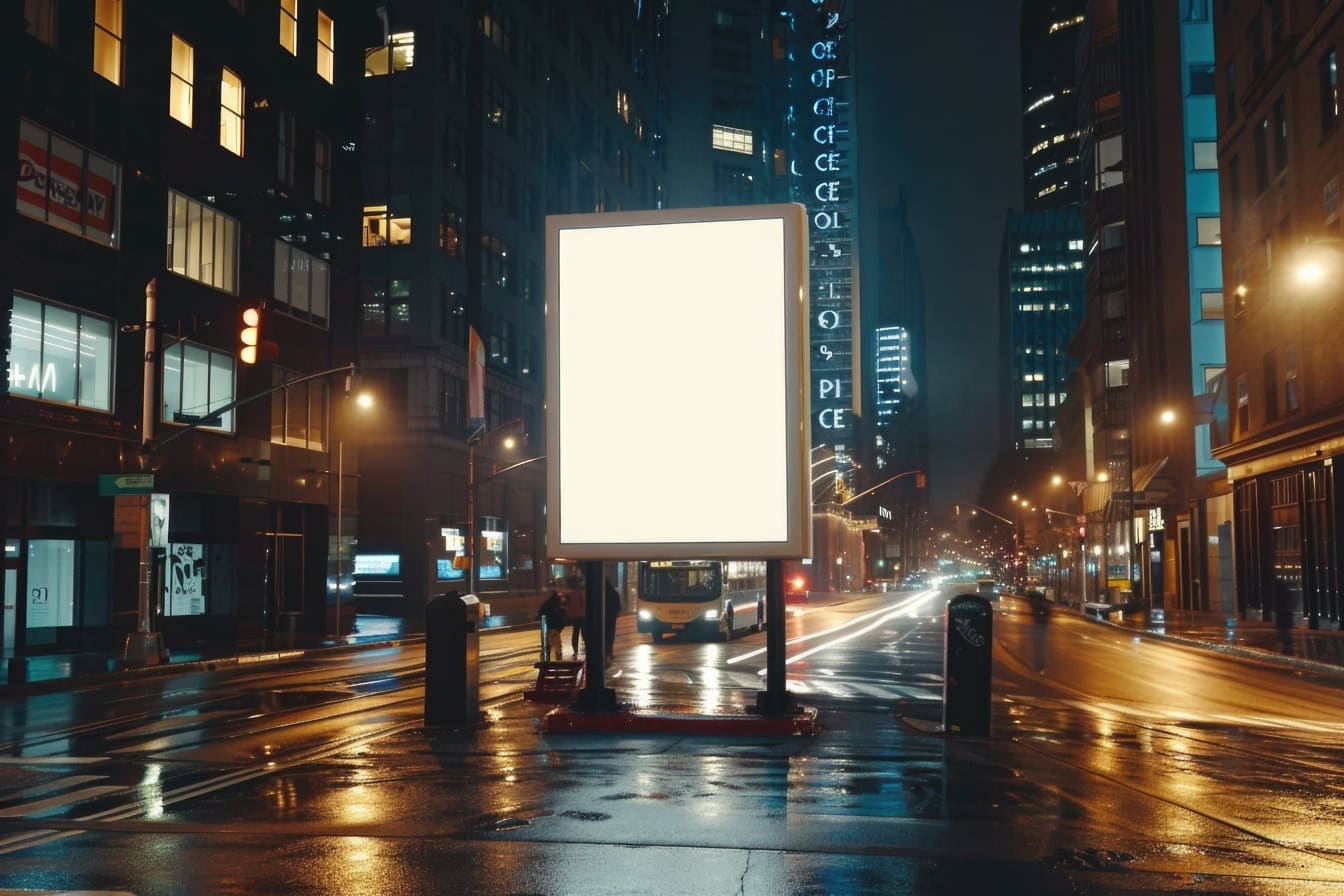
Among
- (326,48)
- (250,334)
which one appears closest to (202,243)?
(326,48)

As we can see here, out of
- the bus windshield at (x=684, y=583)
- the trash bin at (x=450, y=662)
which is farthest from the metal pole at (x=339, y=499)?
the trash bin at (x=450, y=662)

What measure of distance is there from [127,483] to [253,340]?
4738 millimetres

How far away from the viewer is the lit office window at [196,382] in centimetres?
3591

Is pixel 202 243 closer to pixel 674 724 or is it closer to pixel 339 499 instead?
pixel 339 499

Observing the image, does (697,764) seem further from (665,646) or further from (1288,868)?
(665,646)

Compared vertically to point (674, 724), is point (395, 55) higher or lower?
higher

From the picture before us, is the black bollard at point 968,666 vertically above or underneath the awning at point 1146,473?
underneath

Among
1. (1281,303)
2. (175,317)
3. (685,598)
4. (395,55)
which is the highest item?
(395,55)

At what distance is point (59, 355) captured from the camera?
31547 mm

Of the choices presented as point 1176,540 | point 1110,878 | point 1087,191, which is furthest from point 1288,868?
point 1087,191

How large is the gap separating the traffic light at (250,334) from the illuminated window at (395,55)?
115ft

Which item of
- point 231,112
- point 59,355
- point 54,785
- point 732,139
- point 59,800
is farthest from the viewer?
point 732,139

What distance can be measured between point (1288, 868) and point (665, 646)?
26.4 m

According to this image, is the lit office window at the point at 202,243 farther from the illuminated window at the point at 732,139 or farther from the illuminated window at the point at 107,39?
the illuminated window at the point at 732,139
